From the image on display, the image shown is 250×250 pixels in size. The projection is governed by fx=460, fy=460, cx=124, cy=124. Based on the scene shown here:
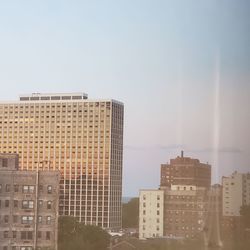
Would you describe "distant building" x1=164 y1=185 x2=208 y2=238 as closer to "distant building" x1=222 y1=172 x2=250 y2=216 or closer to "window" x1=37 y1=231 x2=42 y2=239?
"distant building" x1=222 y1=172 x2=250 y2=216

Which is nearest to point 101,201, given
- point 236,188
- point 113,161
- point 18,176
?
point 113,161

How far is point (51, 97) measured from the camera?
7.58ft

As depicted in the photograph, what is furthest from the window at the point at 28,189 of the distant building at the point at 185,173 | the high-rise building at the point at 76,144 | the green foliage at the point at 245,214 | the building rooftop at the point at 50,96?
the green foliage at the point at 245,214

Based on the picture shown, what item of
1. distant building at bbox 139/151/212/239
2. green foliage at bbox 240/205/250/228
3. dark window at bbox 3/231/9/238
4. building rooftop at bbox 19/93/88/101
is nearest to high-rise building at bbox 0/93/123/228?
building rooftop at bbox 19/93/88/101

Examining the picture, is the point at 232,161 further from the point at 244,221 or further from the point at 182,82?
the point at 182,82

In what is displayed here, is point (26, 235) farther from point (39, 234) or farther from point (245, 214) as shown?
point (245, 214)

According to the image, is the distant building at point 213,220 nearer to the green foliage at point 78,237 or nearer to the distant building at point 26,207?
the green foliage at point 78,237

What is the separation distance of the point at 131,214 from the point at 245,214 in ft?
1.73

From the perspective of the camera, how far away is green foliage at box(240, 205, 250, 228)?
6.67 ft

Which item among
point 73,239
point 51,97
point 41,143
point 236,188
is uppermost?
point 51,97

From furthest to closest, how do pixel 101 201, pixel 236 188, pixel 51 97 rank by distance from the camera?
pixel 101 201, pixel 51 97, pixel 236 188

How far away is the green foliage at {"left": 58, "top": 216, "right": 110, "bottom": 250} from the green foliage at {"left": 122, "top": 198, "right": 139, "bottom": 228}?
12 centimetres

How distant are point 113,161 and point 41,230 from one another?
20.2 inches

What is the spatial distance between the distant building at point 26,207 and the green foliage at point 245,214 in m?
0.84
